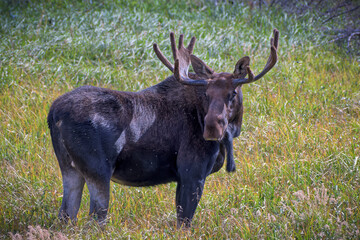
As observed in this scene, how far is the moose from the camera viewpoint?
4.13 meters

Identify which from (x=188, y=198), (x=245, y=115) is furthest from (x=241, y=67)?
(x=245, y=115)

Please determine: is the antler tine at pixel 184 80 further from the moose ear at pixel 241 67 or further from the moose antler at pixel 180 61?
the moose ear at pixel 241 67

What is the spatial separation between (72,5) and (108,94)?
28.2ft

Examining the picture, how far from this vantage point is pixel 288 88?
8008 mm

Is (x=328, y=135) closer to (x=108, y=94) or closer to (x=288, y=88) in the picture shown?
(x=288, y=88)

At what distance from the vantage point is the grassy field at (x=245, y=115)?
4.35 m

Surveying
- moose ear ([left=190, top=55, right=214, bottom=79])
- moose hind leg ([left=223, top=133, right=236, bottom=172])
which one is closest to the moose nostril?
moose hind leg ([left=223, top=133, right=236, bottom=172])

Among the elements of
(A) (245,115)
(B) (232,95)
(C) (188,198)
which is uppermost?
(B) (232,95)

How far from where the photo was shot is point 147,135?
4.43 meters

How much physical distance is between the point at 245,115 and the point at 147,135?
3.15 metres

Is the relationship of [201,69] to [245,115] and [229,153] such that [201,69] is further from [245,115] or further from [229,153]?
[245,115]

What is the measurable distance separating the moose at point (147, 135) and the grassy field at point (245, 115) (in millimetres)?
396

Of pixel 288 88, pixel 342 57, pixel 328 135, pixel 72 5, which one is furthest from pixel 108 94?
pixel 72 5

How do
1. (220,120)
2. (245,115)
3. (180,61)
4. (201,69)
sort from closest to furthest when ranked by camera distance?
(220,120) < (201,69) < (180,61) < (245,115)
